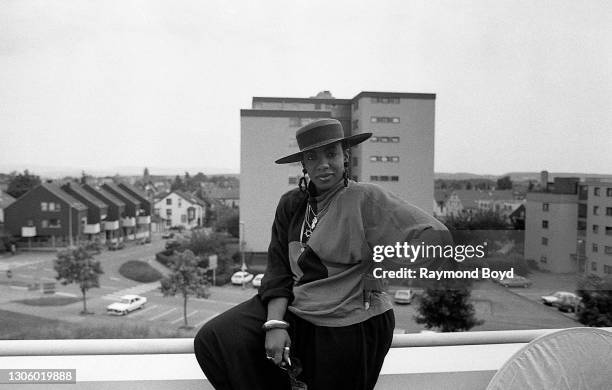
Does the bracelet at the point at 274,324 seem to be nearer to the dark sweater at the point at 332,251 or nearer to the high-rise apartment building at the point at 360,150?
the dark sweater at the point at 332,251

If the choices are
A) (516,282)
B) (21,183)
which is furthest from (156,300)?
(516,282)

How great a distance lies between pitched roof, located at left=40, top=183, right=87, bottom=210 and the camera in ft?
7.32

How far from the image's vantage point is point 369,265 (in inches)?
57.0

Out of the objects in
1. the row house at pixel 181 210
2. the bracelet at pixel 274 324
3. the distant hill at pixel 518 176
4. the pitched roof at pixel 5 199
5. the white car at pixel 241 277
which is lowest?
the white car at pixel 241 277

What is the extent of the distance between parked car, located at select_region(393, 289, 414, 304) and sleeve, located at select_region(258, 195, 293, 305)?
891 mm

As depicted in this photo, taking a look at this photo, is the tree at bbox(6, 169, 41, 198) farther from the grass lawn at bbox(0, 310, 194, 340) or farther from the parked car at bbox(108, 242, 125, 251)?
the grass lawn at bbox(0, 310, 194, 340)

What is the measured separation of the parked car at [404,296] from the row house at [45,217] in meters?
1.54

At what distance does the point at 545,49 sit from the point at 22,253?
2748 millimetres

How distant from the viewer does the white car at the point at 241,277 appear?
2256 millimetres

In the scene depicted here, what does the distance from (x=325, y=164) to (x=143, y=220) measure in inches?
56.5

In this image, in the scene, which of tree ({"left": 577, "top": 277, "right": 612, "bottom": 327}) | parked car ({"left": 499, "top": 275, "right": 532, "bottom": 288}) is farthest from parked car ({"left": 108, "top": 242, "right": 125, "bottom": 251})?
tree ({"left": 577, "top": 277, "right": 612, "bottom": 327})

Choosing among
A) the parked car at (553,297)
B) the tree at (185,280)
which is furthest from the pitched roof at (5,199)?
the parked car at (553,297)

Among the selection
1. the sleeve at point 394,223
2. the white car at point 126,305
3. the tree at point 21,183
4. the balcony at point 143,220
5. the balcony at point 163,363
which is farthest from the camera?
the balcony at point 143,220

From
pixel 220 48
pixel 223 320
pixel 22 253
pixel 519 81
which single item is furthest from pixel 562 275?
pixel 22 253
